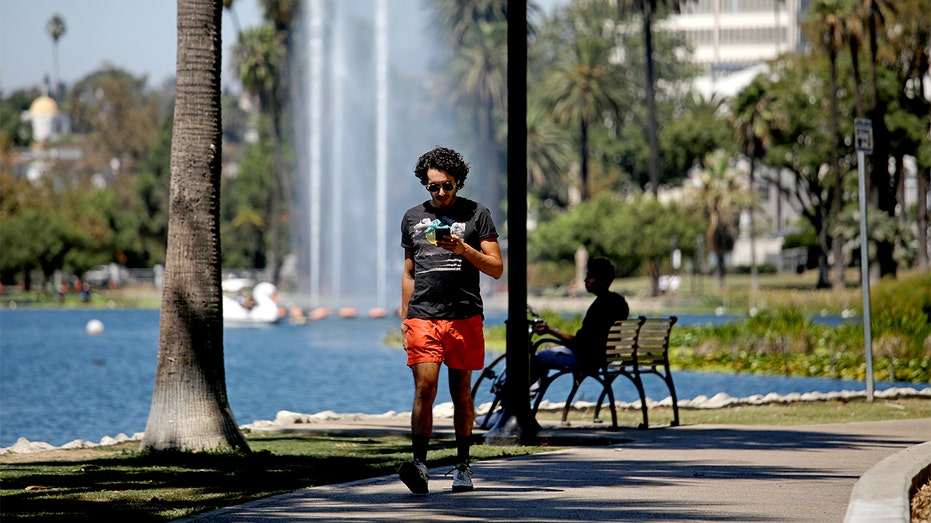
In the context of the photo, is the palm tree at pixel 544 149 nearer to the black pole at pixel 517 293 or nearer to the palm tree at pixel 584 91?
the palm tree at pixel 584 91

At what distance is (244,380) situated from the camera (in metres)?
32.4

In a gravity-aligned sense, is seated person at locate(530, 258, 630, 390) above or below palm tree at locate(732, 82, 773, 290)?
below

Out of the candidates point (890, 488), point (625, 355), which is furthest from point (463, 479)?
point (625, 355)

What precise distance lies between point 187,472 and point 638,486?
3.07 meters

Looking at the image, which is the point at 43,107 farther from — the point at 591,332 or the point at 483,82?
the point at 591,332

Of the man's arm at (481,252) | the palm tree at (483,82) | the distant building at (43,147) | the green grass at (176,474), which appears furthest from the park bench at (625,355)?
the distant building at (43,147)

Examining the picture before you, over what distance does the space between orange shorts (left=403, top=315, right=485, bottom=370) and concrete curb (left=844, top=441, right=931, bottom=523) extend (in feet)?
7.48

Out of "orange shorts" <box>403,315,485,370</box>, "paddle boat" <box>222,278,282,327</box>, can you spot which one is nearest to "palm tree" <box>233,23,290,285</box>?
"paddle boat" <box>222,278,282,327</box>

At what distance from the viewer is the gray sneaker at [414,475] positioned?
867 cm

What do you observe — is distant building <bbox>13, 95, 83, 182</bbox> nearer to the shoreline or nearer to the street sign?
the shoreline

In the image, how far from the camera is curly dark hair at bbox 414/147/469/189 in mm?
9023

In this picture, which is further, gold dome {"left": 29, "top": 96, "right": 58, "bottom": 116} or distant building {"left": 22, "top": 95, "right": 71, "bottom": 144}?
gold dome {"left": 29, "top": 96, "right": 58, "bottom": 116}

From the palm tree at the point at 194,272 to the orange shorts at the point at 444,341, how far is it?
11.2 ft

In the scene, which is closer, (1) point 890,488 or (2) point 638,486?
(1) point 890,488
